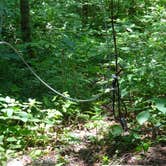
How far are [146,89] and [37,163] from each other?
54.0 inches

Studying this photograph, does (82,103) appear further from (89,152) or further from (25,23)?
(25,23)

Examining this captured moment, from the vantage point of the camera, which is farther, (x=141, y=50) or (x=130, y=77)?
(x=141, y=50)

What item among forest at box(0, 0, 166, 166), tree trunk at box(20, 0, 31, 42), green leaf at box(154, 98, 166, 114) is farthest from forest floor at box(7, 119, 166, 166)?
tree trunk at box(20, 0, 31, 42)

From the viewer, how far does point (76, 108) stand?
448 cm

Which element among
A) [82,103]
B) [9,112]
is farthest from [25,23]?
[9,112]

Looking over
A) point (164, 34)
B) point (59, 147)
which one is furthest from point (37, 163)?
point (164, 34)

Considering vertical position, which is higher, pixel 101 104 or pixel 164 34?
pixel 164 34

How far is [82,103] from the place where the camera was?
460 centimetres

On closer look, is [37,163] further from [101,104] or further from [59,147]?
[101,104]

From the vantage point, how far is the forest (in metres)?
3.62

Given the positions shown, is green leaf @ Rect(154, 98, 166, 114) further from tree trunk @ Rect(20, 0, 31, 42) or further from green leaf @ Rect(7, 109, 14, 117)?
tree trunk @ Rect(20, 0, 31, 42)

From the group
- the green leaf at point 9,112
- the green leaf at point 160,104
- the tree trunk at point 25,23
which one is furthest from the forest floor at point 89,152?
the tree trunk at point 25,23

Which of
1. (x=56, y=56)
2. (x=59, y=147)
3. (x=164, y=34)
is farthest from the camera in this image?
(x=56, y=56)

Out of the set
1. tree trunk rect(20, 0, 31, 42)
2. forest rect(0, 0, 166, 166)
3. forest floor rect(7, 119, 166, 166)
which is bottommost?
forest floor rect(7, 119, 166, 166)
